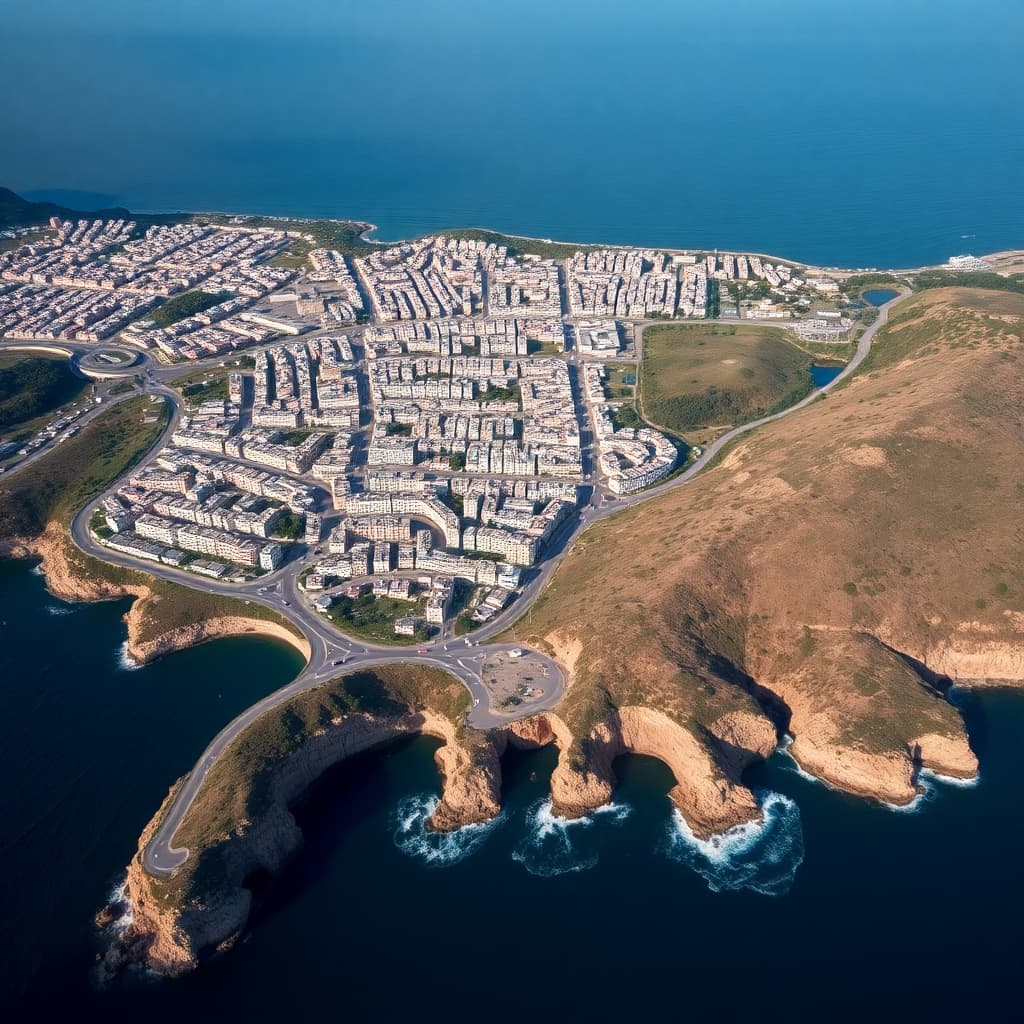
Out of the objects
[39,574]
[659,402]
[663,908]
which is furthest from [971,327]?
[39,574]

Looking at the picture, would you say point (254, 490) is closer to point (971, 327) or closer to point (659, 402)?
point (659, 402)

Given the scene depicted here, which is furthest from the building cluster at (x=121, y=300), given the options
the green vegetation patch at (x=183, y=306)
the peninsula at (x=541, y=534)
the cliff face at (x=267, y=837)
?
the cliff face at (x=267, y=837)

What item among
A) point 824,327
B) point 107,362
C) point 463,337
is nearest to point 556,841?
point 463,337

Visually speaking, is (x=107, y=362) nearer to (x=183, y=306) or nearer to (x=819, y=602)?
(x=183, y=306)

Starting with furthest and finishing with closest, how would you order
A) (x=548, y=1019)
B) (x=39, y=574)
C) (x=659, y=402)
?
(x=659, y=402)
(x=39, y=574)
(x=548, y=1019)

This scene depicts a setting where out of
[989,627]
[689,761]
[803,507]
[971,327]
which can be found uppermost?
[971,327]

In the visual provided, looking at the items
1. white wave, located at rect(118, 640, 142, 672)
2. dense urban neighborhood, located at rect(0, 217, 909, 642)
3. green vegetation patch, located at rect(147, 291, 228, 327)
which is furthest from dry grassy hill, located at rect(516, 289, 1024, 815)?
green vegetation patch, located at rect(147, 291, 228, 327)

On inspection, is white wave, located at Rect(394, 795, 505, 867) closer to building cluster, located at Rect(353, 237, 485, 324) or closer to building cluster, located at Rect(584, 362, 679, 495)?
building cluster, located at Rect(584, 362, 679, 495)
